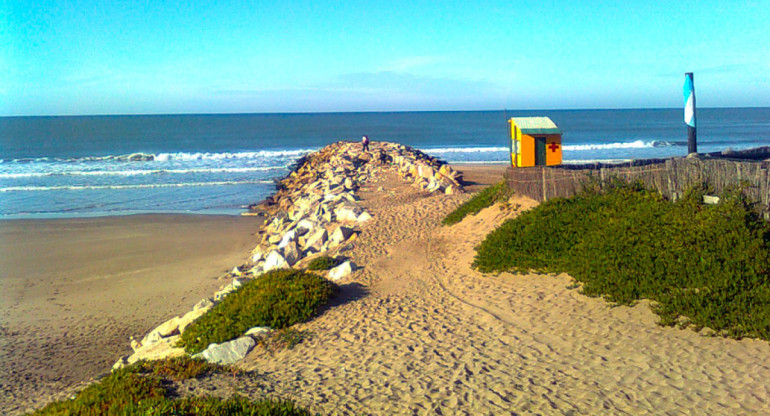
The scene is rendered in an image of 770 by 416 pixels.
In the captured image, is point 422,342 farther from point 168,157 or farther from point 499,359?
point 168,157

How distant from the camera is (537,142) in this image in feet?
42.8

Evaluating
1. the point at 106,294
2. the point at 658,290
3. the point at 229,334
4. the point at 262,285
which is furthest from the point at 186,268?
the point at 658,290

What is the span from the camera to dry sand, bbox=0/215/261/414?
26.7 ft

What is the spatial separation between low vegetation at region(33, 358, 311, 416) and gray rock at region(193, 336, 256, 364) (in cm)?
102

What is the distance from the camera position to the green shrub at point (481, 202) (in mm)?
12445

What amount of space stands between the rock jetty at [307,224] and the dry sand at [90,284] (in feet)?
2.37

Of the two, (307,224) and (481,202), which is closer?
(481,202)

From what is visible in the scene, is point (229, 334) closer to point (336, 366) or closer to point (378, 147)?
point (336, 366)

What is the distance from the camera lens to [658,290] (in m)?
7.21

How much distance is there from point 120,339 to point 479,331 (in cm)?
598

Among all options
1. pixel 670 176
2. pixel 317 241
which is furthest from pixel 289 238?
pixel 670 176

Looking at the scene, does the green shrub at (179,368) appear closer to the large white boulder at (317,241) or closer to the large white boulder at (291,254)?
the large white boulder at (291,254)

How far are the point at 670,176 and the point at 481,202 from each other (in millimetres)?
4570

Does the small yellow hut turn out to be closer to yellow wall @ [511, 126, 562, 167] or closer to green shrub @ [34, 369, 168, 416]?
yellow wall @ [511, 126, 562, 167]
